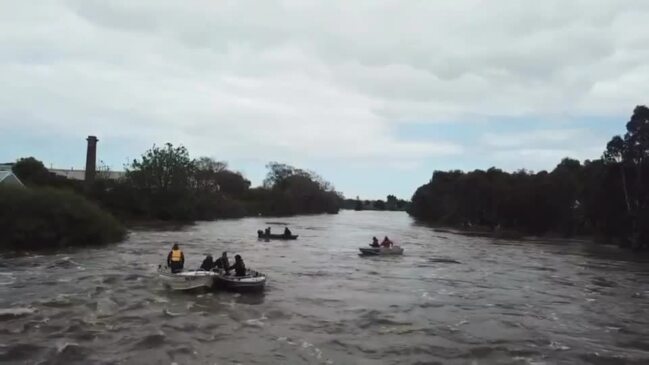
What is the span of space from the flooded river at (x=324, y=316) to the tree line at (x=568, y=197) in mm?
31532

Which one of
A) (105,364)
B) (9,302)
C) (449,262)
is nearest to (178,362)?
(105,364)

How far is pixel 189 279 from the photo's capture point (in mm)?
26375

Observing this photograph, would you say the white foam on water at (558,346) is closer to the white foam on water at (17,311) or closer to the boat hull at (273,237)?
the white foam on water at (17,311)

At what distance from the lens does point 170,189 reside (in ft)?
339

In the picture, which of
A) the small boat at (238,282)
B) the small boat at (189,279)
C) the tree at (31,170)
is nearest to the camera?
the small boat at (189,279)

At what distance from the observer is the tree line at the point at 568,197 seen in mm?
67688

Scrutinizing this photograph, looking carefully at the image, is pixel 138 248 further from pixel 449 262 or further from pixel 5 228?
pixel 449 262

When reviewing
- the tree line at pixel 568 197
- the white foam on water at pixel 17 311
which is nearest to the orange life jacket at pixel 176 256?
the white foam on water at pixel 17 311

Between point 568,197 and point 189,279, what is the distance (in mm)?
84449

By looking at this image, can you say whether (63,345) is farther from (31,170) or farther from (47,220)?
(31,170)

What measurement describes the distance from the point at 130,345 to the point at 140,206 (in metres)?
85.0

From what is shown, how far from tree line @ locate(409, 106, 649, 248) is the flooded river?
3153cm

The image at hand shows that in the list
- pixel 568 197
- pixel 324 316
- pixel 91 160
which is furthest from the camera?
pixel 91 160

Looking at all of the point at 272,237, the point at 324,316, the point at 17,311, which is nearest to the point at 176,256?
the point at 17,311
